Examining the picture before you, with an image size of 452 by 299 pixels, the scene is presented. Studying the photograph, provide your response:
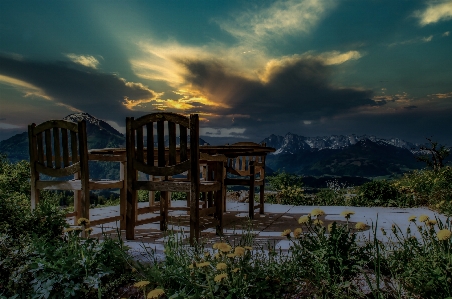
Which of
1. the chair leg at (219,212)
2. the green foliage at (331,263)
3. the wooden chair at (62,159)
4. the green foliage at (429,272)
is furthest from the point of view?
the chair leg at (219,212)

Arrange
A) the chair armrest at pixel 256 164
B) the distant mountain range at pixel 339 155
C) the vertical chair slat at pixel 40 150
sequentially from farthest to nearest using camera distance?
the distant mountain range at pixel 339 155 < the chair armrest at pixel 256 164 < the vertical chair slat at pixel 40 150

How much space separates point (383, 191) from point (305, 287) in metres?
6.07

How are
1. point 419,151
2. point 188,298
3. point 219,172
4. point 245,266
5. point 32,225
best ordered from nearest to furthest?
point 188,298 < point 245,266 < point 32,225 < point 219,172 < point 419,151

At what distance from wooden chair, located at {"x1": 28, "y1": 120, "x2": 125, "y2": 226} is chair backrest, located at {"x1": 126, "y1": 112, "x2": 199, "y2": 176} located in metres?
0.56

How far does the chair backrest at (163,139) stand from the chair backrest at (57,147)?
22.5 inches

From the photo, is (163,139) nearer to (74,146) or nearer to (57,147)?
(74,146)

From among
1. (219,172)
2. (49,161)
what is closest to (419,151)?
(219,172)

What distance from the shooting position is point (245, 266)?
205cm

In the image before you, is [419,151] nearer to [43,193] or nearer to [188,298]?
[43,193]

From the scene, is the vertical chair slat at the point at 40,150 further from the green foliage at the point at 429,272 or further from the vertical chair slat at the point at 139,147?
the green foliage at the point at 429,272

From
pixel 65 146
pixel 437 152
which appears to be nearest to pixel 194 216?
pixel 65 146

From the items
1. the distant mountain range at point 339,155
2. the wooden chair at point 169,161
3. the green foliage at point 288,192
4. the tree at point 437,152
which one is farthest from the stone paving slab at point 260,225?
the distant mountain range at point 339,155

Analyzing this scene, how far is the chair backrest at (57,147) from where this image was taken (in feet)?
12.9

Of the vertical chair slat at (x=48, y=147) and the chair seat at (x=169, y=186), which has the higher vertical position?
the vertical chair slat at (x=48, y=147)
